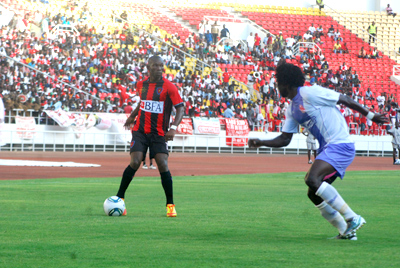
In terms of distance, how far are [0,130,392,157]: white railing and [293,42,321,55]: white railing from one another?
1037 centimetres

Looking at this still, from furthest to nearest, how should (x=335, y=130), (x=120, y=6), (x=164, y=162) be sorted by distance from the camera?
(x=120, y=6) → (x=164, y=162) → (x=335, y=130)

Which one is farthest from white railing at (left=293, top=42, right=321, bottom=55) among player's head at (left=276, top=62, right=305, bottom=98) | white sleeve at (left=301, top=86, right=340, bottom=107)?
white sleeve at (left=301, top=86, right=340, bottom=107)

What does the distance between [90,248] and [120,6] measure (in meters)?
40.7

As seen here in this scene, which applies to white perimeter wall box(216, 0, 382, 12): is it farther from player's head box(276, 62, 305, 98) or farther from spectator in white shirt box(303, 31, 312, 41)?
player's head box(276, 62, 305, 98)

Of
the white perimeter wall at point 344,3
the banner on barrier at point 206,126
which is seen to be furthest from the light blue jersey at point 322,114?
the white perimeter wall at point 344,3

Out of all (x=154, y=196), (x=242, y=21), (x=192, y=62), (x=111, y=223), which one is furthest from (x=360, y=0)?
(x=111, y=223)

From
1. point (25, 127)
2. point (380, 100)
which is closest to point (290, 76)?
point (25, 127)

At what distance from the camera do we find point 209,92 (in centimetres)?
3844

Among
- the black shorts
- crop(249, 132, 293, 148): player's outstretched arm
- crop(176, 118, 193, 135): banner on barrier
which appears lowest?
crop(176, 118, 193, 135): banner on barrier

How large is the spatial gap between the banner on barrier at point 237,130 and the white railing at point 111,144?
220 mm

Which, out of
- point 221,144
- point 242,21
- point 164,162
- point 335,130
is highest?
point 242,21

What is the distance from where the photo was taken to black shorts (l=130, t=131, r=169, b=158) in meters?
9.62

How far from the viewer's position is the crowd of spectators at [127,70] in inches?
1313

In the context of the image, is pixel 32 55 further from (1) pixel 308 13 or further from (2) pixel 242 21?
(1) pixel 308 13
